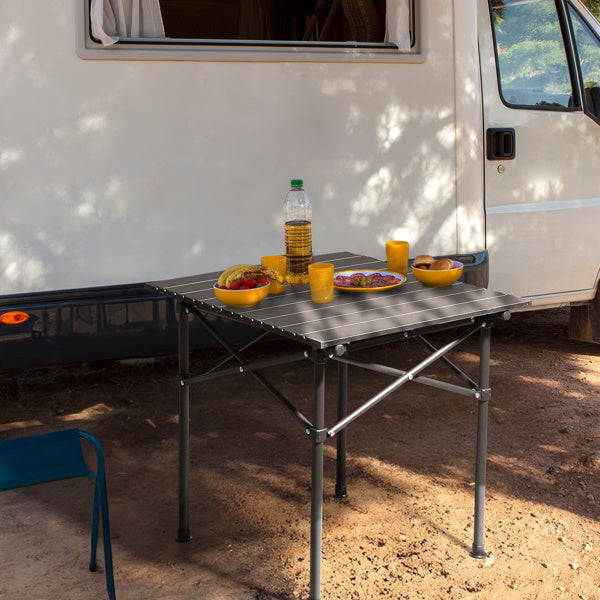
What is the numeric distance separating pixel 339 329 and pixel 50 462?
0.94 meters

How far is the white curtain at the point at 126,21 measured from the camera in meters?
3.62

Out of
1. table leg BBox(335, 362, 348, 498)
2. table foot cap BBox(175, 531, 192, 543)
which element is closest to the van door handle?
table leg BBox(335, 362, 348, 498)

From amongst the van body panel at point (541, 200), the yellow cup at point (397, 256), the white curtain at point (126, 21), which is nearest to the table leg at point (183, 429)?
the yellow cup at point (397, 256)

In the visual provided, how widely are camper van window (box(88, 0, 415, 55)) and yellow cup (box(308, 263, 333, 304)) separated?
1593mm

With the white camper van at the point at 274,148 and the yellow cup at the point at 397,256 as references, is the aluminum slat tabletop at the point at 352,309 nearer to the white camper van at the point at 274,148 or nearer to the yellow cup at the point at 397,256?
the yellow cup at the point at 397,256

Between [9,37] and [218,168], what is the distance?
3.48 feet

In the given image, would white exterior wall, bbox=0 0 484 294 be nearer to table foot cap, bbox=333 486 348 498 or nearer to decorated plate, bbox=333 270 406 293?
decorated plate, bbox=333 270 406 293

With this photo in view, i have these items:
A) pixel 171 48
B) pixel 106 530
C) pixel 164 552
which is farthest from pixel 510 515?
pixel 171 48

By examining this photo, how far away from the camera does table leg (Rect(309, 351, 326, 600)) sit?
2.46m

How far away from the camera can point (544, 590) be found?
283 centimetres

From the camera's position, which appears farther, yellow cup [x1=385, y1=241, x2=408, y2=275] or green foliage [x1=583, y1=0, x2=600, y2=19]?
green foliage [x1=583, y1=0, x2=600, y2=19]

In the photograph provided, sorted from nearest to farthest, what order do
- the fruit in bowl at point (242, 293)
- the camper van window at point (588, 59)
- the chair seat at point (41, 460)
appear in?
the chair seat at point (41, 460) < the fruit in bowl at point (242, 293) < the camper van window at point (588, 59)

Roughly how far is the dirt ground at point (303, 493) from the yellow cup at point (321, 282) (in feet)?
3.25

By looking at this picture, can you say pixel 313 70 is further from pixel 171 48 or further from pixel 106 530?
pixel 106 530
